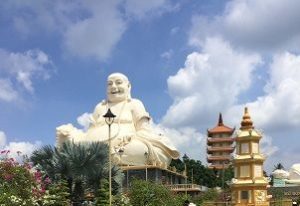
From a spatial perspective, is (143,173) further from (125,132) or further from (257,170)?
(257,170)

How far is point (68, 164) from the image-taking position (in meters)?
26.1

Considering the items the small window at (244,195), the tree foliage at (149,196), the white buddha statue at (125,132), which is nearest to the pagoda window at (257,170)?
the small window at (244,195)

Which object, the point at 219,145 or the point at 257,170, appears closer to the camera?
the point at 257,170

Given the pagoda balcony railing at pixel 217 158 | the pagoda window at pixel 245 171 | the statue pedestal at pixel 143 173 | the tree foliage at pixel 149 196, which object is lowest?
the tree foliage at pixel 149 196

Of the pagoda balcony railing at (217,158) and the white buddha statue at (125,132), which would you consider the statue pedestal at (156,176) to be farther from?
the pagoda balcony railing at (217,158)

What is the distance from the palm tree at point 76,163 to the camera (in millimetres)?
26125

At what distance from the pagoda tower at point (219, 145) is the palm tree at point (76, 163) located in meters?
53.5

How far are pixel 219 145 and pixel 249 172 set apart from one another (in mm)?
50459

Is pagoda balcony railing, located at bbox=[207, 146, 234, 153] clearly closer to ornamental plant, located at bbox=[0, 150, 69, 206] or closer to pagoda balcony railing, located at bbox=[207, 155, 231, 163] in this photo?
pagoda balcony railing, located at bbox=[207, 155, 231, 163]

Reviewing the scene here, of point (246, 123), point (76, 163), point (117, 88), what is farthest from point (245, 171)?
point (117, 88)

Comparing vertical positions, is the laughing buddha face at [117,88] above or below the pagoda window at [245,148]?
above

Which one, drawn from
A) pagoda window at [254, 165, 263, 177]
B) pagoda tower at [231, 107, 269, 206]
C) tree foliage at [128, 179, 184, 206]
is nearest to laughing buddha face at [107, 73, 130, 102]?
tree foliage at [128, 179, 184, 206]

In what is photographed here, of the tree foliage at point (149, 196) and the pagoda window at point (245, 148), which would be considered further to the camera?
the pagoda window at point (245, 148)

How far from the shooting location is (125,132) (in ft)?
149
